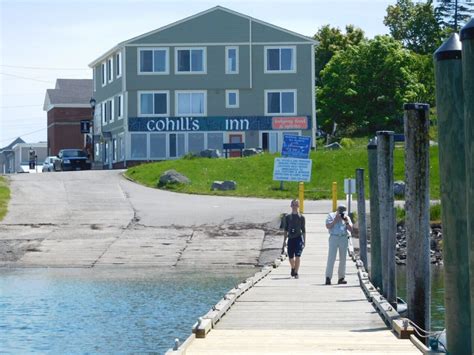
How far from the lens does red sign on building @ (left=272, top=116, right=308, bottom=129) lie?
2931 inches

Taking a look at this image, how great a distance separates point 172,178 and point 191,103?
763 inches

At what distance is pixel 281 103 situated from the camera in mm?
75062

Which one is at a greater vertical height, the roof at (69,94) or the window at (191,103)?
the roof at (69,94)

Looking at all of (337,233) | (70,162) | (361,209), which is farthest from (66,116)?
(337,233)

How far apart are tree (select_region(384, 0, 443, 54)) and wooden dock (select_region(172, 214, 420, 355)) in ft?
265

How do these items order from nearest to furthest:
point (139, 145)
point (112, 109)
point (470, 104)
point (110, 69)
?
point (470, 104), point (139, 145), point (112, 109), point (110, 69)

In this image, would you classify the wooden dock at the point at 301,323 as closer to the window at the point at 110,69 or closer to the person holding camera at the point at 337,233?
the person holding camera at the point at 337,233

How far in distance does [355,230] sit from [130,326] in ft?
61.2

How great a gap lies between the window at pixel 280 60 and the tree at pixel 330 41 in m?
21.1

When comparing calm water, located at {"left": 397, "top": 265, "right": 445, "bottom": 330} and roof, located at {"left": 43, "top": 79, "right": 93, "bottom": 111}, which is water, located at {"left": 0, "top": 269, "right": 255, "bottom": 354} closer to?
calm water, located at {"left": 397, "top": 265, "right": 445, "bottom": 330}

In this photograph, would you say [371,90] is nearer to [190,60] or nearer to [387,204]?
[190,60]

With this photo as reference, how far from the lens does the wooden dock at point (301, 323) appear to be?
14.9m

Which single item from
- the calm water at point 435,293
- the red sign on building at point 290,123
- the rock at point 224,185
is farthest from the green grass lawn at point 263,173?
the calm water at point 435,293

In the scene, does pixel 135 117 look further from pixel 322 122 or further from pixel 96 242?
pixel 96 242
